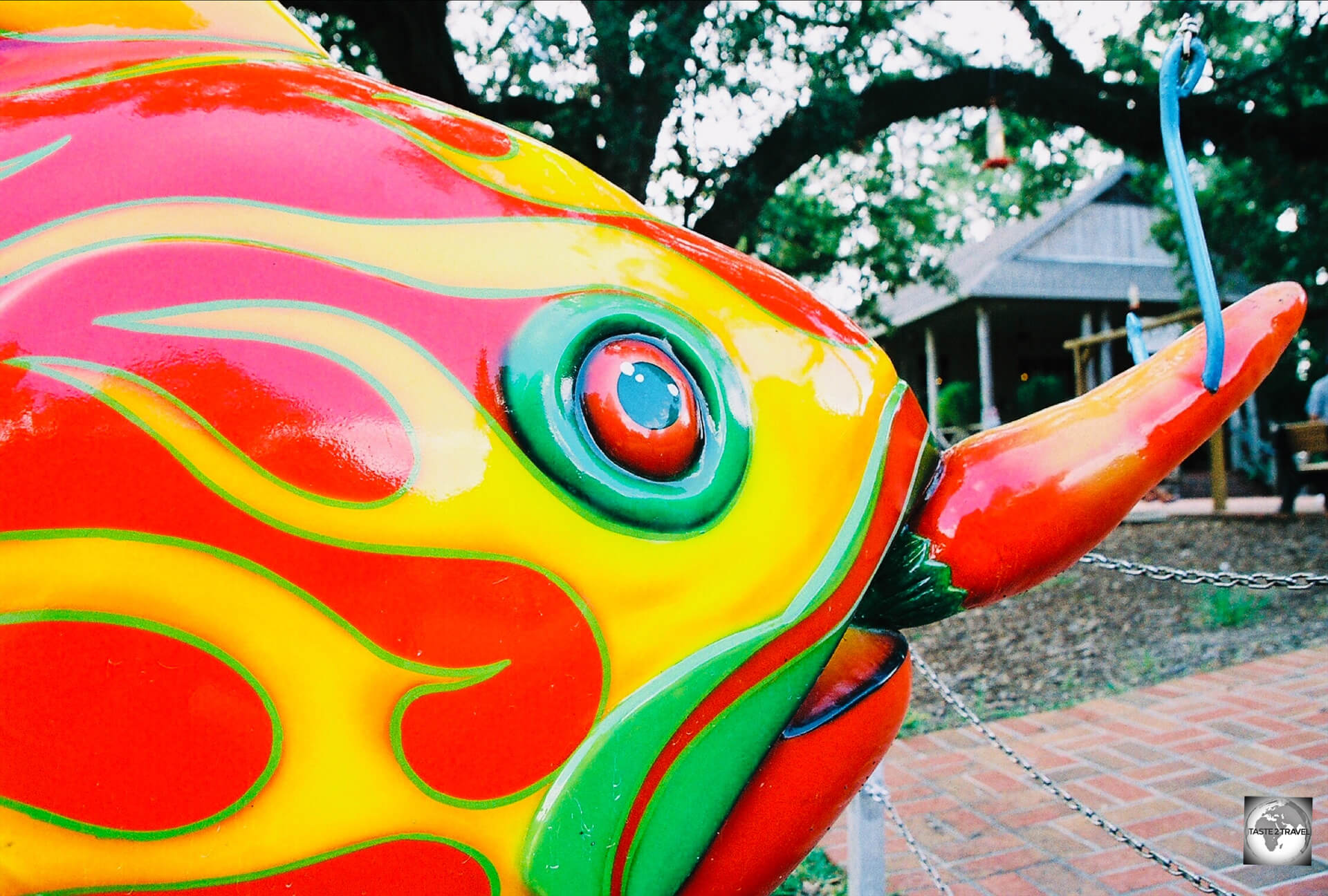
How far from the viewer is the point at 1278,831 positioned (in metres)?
2.46

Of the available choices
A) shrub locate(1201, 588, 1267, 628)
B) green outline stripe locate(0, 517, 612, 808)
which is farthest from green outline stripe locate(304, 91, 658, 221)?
shrub locate(1201, 588, 1267, 628)

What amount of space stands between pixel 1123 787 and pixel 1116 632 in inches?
101

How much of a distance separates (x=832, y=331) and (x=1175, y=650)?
484cm

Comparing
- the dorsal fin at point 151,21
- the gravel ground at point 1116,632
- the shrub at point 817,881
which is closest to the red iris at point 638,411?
the dorsal fin at point 151,21

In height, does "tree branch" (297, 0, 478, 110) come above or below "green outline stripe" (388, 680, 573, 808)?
above

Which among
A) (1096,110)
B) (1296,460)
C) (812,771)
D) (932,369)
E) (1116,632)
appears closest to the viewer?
(812,771)

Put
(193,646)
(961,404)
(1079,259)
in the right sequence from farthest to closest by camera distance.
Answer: (1079,259) → (961,404) → (193,646)

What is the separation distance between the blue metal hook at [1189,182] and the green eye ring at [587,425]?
0.59 metres

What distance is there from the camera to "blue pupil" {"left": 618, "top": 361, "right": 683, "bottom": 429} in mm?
885

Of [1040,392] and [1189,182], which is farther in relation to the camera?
[1040,392]

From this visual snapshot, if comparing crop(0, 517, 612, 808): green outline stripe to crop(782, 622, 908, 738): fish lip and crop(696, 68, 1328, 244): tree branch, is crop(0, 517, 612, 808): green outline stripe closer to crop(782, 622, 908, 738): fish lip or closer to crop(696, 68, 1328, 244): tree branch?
crop(782, 622, 908, 738): fish lip

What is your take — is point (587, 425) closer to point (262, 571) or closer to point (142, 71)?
point (262, 571)

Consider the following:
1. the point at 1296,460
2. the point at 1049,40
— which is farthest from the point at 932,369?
the point at 1049,40

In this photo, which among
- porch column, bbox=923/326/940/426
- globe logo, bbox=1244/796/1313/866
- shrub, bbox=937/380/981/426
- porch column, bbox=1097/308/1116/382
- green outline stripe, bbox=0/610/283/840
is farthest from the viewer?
porch column, bbox=923/326/940/426
